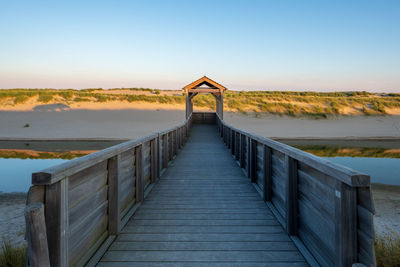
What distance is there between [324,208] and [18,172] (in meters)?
12.0

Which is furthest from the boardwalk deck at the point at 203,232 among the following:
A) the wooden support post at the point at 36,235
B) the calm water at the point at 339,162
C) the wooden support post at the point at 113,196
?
the calm water at the point at 339,162

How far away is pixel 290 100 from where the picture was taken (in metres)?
41.8

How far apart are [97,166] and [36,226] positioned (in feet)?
3.03

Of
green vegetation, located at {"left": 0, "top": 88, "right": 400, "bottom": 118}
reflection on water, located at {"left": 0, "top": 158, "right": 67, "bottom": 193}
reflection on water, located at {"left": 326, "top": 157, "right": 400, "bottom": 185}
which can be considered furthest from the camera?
green vegetation, located at {"left": 0, "top": 88, "right": 400, "bottom": 118}

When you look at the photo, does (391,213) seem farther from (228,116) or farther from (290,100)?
(290,100)

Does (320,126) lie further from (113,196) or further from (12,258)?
(12,258)

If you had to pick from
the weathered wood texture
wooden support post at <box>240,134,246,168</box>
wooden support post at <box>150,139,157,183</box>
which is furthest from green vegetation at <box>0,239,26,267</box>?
wooden support post at <box>240,134,246,168</box>

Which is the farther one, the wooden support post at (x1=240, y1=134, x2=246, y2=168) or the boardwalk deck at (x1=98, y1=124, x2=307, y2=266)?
the wooden support post at (x1=240, y1=134, x2=246, y2=168)

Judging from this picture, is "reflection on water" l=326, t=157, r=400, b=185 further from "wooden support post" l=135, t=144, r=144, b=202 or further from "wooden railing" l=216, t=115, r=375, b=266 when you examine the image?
"wooden support post" l=135, t=144, r=144, b=202

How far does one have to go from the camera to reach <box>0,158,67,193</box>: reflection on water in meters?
8.83

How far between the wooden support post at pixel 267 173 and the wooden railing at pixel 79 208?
1.86m

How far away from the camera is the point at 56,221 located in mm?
1699

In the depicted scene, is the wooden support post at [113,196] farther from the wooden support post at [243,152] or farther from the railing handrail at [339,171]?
the wooden support post at [243,152]

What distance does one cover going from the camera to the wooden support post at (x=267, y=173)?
3.76 metres
